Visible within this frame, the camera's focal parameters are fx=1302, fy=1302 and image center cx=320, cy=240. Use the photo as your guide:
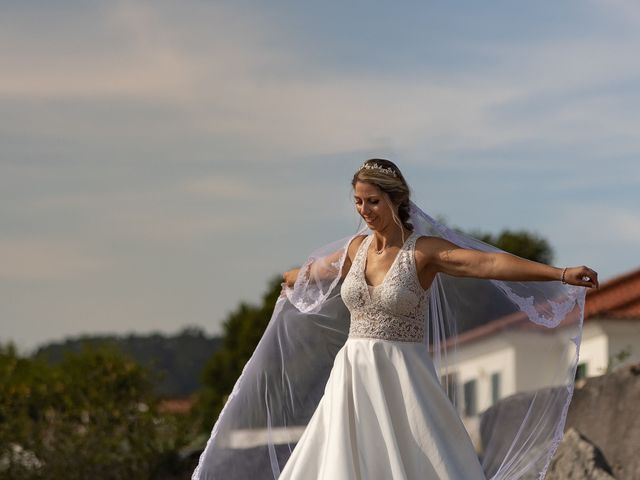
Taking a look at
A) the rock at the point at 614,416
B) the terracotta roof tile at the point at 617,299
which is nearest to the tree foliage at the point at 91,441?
the rock at the point at 614,416

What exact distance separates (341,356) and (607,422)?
4.68m

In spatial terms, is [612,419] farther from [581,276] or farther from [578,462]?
[581,276]

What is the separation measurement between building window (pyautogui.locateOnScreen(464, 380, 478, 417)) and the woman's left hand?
186 cm

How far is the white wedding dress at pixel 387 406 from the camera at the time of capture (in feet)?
22.8

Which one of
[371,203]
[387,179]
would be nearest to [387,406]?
[371,203]

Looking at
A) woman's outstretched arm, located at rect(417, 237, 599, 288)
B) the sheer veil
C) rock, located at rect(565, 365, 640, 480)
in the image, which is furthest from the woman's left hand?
rock, located at rect(565, 365, 640, 480)

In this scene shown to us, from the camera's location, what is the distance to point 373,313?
720 centimetres

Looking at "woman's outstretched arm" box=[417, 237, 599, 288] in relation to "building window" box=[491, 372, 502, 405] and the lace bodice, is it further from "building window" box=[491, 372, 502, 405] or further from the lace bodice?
"building window" box=[491, 372, 502, 405]

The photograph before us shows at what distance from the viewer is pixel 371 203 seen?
720 centimetres

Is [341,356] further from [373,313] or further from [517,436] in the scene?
[517,436]

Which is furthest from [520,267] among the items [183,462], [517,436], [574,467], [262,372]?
[183,462]

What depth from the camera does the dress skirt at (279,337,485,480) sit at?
273 inches

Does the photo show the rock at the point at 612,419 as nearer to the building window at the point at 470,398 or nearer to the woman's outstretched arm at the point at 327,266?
the building window at the point at 470,398

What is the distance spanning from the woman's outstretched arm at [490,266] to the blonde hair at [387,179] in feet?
0.88
